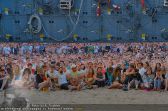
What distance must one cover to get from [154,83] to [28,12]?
22916 millimetres

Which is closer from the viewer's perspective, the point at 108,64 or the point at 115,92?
the point at 115,92

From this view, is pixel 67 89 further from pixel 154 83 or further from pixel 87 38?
pixel 87 38

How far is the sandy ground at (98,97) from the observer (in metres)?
18.4

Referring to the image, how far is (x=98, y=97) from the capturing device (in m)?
19.6

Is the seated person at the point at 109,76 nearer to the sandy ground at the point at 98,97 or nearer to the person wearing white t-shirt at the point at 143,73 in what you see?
the sandy ground at the point at 98,97

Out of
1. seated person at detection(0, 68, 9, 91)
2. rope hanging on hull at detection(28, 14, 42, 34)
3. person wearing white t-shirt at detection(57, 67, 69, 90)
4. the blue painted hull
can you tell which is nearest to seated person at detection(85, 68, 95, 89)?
person wearing white t-shirt at detection(57, 67, 69, 90)

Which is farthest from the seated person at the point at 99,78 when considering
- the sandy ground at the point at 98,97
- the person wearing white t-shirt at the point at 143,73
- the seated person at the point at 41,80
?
the seated person at the point at 41,80

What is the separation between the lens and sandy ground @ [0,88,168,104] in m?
18.4

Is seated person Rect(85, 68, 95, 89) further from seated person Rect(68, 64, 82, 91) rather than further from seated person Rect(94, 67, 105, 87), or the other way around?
seated person Rect(68, 64, 82, 91)

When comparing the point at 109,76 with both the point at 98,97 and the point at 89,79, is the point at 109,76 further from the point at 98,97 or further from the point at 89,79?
the point at 98,97

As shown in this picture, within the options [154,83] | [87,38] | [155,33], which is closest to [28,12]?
[87,38]

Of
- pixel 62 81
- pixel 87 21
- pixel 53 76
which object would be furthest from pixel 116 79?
pixel 87 21

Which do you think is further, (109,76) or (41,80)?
(109,76)

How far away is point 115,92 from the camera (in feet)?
68.9
